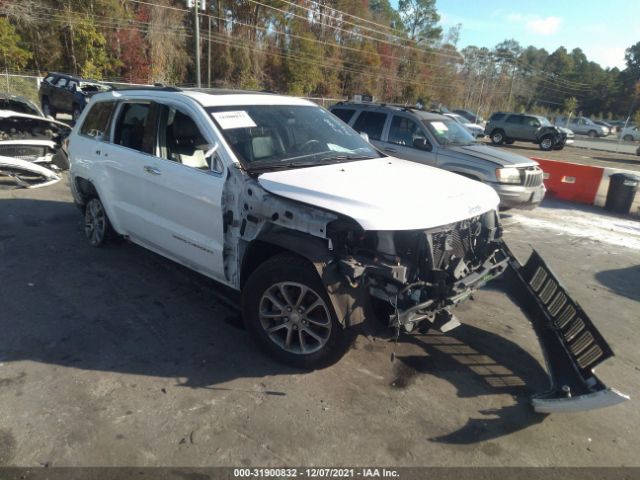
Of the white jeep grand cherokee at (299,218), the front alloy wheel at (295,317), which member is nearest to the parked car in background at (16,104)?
the white jeep grand cherokee at (299,218)

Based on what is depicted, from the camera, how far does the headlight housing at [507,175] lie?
7.95 metres

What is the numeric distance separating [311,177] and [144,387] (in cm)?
192

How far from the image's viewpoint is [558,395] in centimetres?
313

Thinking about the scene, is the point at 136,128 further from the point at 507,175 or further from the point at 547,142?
the point at 547,142

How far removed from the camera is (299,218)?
10.7 feet

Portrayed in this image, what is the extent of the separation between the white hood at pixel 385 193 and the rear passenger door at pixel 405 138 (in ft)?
15.2

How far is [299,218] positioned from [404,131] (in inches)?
238

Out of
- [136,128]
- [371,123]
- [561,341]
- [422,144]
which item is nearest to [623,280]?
[561,341]

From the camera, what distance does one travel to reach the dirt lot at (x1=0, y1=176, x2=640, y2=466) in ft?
9.24

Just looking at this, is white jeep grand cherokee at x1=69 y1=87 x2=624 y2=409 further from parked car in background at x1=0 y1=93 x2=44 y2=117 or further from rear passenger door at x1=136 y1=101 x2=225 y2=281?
parked car in background at x1=0 y1=93 x2=44 y2=117

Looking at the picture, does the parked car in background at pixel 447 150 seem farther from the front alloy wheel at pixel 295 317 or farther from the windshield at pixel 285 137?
the front alloy wheel at pixel 295 317

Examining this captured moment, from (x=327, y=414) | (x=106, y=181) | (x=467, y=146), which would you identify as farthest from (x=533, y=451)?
(x=467, y=146)

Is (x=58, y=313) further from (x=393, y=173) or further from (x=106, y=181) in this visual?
(x=393, y=173)

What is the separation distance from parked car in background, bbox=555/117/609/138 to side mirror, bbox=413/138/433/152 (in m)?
42.4
